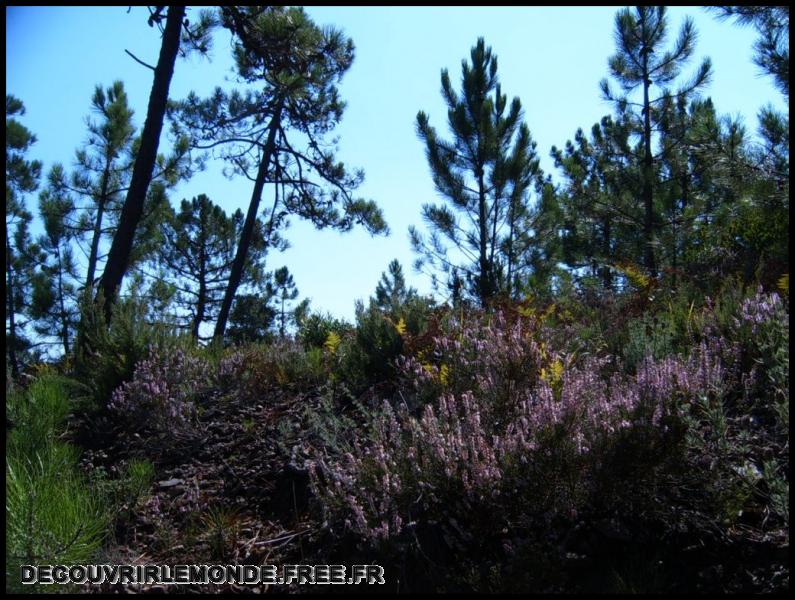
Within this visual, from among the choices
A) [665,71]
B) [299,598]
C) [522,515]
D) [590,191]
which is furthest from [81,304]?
[665,71]

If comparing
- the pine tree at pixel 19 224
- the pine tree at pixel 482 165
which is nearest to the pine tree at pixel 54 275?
the pine tree at pixel 19 224

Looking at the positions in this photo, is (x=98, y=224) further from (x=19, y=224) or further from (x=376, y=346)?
(x=376, y=346)

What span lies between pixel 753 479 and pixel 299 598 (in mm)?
1730

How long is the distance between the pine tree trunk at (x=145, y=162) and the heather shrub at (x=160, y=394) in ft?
8.47

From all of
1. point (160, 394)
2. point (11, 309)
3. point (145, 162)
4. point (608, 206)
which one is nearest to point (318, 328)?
point (145, 162)

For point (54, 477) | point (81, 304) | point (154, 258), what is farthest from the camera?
point (154, 258)

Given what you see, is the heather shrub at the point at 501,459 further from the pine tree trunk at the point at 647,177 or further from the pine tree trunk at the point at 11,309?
the pine tree trunk at the point at 11,309

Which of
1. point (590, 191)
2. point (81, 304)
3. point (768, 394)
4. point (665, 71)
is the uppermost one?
point (665, 71)

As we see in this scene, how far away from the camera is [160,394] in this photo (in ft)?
12.0

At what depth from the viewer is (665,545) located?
2158 mm

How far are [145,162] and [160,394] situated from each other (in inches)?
153

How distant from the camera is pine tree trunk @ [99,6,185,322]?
6371mm

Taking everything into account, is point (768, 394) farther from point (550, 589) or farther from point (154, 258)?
point (154, 258)

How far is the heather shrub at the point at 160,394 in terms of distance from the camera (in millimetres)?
3625
